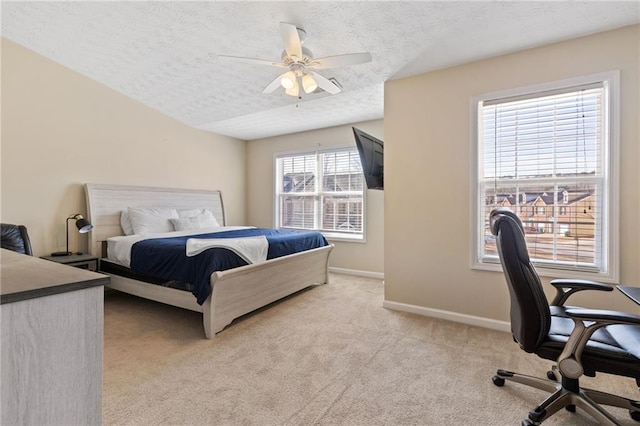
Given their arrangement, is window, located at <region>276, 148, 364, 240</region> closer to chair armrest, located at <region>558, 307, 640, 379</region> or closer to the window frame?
the window frame

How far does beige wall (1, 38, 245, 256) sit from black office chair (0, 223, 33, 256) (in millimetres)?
402

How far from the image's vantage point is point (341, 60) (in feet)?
7.68

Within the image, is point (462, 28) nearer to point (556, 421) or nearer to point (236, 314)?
point (556, 421)

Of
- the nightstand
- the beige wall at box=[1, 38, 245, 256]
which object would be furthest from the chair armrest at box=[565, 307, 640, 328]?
the beige wall at box=[1, 38, 245, 256]

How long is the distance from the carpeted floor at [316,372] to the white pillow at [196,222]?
143 cm

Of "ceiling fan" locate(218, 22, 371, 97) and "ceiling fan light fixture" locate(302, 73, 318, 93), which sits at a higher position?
"ceiling fan" locate(218, 22, 371, 97)

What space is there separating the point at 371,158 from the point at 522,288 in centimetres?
226

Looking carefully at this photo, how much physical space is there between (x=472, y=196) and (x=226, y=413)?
2.66 m

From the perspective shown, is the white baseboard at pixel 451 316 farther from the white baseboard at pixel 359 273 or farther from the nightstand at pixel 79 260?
the nightstand at pixel 79 260

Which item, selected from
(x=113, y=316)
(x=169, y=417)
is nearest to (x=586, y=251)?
(x=169, y=417)

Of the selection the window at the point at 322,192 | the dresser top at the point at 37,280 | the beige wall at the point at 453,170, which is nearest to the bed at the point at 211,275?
the window at the point at 322,192

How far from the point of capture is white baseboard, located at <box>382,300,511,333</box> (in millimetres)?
2704

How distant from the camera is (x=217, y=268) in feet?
8.32

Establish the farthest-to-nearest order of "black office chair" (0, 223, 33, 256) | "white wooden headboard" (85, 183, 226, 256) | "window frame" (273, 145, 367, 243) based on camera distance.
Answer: "window frame" (273, 145, 367, 243), "white wooden headboard" (85, 183, 226, 256), "black office chair" (0, 223, 33, 256)
